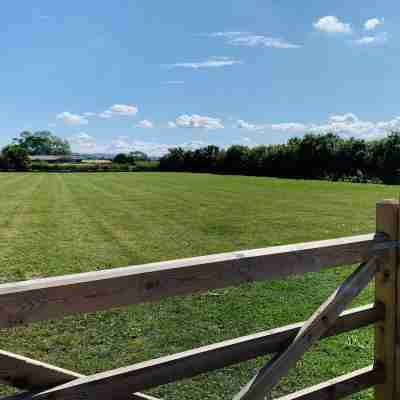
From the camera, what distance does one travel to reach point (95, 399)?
63.1 inches

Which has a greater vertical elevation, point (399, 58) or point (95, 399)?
point (399, 58)

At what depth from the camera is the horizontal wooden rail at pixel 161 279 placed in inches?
55.9

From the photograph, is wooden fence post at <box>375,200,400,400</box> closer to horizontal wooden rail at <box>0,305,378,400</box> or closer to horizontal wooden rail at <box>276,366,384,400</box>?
horizontal wooden rail at <box>276,366,384,400</box>

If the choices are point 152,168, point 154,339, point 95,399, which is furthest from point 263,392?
point 152,168

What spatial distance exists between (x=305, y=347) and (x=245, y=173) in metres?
54.5

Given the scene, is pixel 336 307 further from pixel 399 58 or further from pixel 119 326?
pixel 399 58

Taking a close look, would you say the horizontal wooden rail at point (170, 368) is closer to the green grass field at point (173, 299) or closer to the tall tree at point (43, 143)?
the green grass field at point (173, 299)

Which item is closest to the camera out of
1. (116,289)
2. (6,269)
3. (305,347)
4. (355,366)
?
(116,289)

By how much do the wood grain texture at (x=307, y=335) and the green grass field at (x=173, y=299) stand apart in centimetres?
151

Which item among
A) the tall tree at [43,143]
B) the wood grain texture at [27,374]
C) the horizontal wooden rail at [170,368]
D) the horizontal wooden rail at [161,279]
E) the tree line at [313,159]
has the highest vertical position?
the tall tree at [43,143]

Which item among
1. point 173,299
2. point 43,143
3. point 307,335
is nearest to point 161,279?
point 307,335

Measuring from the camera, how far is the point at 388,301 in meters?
2.33

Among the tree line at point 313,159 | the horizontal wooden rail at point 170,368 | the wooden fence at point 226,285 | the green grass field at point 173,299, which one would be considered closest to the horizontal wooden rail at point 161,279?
the wooden fence at point 226,285

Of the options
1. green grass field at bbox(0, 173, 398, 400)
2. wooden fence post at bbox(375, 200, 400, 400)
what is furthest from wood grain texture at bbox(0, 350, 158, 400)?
green grass field at bbox(0, 173, 398, 400)
